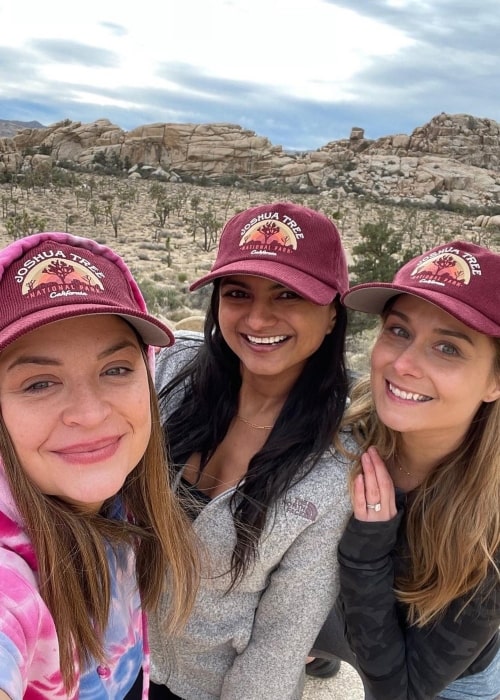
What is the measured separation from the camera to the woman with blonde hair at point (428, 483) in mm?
1540

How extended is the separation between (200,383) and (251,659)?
918mm

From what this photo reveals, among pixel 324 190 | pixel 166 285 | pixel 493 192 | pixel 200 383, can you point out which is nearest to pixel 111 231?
pixel 166 285

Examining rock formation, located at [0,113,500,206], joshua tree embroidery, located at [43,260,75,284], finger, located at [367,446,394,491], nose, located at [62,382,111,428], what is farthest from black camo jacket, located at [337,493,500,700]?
rock formation, located at [0,113,500,206]

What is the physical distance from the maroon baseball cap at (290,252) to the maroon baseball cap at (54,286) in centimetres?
54

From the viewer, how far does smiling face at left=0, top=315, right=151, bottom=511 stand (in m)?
1.04

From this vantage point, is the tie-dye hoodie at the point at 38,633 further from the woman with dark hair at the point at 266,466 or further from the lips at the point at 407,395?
the lips at the point at 407,395

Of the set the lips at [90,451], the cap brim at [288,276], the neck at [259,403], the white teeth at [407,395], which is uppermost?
the cap brim at [288,276]

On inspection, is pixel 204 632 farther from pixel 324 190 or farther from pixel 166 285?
pixel 324 190

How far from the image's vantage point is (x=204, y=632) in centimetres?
177

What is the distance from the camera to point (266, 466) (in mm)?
1655

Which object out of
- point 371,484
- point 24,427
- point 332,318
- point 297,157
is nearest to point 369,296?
point 332,318

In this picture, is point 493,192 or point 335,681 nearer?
point 335,681

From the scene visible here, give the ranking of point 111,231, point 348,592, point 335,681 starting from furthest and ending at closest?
1. point 111,231
2. point 335,681
3. point 348,592

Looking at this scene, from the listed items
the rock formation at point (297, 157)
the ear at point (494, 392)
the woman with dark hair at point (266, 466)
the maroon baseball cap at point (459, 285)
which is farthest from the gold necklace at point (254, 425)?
the rock formation at point (297, 157)
